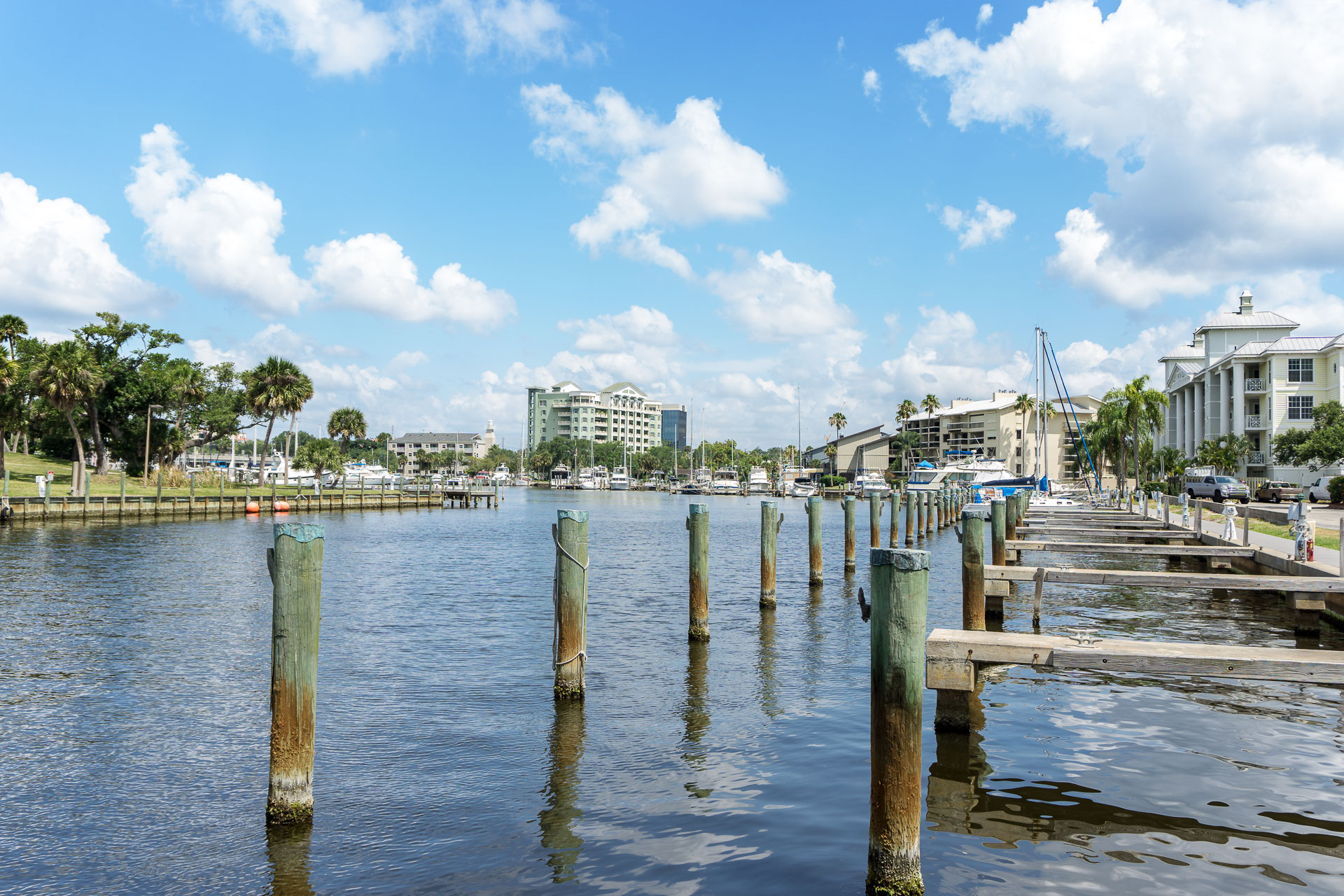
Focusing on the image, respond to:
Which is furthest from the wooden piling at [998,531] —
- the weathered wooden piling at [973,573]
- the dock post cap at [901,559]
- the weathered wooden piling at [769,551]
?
the dock post cap at [901,559]

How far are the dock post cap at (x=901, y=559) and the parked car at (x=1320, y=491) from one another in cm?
5790

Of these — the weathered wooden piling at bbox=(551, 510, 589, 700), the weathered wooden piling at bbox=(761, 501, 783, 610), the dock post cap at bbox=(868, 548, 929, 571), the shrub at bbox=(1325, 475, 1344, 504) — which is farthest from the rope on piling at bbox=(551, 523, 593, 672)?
the shrub at bbox=(1325, 475, 1344, 504)

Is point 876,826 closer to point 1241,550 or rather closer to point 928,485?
Result: point 1241,550

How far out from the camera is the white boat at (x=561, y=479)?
187 meters

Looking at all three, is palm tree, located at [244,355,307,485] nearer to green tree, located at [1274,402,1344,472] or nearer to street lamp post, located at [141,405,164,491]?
street lamp post, located at [141,405,164,491]

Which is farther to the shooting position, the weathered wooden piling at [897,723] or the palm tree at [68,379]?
the palm tree at [68,379]

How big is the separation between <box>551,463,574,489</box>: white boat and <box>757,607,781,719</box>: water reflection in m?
168

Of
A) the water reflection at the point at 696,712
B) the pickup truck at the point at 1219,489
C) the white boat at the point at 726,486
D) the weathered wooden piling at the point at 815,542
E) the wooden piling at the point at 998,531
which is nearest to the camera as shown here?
the water reflection at the point at 696,712

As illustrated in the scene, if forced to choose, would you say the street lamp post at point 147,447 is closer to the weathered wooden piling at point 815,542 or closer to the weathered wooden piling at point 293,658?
the weathered wooden piling at point 815,542

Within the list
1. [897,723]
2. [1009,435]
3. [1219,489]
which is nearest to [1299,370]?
[1219,489]

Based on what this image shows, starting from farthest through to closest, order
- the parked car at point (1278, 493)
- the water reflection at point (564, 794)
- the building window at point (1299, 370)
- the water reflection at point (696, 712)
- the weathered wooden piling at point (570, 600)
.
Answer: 1. the building window at point (1299, 370)
2. the parked car at point (1278, 493)
3. the weathered wooden piling at point (570, 600)
4. the water reflection at point (696, 712)
5. the water reflection at point (564, 794)

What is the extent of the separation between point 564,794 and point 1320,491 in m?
59.9

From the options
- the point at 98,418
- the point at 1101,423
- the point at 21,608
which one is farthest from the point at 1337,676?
the point at 1101,423

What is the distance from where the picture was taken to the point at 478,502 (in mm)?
104875
